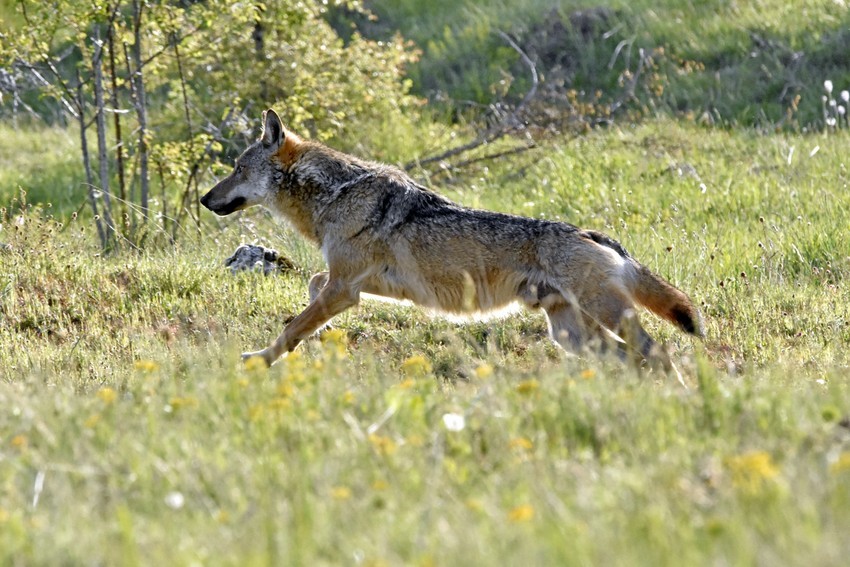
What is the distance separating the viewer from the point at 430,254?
6949mm

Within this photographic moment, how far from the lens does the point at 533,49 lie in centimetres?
1752

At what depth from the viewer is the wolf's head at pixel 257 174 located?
7.63 m

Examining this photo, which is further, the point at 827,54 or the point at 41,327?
the point at 827,54

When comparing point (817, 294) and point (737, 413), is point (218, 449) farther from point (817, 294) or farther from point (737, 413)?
point (817, 294)

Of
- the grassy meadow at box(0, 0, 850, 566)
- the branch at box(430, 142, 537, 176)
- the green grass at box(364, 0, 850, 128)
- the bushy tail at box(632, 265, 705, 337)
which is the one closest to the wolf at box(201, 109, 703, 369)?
the bushy tail at box(632, 265, 705, 337)

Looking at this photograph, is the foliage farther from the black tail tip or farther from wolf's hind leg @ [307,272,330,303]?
the black tail tip

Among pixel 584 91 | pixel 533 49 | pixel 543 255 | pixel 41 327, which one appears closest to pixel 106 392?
pixel 543 255

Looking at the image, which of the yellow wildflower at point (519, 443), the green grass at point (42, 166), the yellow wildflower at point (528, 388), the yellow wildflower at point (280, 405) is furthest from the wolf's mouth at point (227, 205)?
the green grass at point (42, 166)

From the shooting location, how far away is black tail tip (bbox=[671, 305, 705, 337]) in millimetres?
6305

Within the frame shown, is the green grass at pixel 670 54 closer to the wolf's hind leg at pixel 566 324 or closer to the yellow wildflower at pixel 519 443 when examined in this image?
the wolf's hind leg at pixel 566 324

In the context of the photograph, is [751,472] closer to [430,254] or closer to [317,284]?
[430,254]

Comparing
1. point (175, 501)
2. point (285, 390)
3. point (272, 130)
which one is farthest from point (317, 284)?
point (175, 501)

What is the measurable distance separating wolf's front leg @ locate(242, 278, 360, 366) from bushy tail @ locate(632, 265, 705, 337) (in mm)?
1817

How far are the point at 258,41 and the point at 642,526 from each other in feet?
38.3
